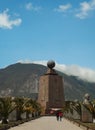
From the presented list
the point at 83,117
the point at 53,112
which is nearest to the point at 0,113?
the point at 83,117

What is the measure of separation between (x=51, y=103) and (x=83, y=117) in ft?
264

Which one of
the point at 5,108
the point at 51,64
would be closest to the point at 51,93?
the point at 51,64

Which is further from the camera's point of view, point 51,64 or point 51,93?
point 51,64

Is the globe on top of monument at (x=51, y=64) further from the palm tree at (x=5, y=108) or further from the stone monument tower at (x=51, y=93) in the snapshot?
the palm tree at (x=5, y=108)

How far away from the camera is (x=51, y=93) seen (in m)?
130

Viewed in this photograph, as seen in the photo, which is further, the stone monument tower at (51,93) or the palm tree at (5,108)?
the stone monument tower at (51,93)

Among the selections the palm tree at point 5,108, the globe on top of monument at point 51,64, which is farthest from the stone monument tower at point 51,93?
the palm tree at point 5,108

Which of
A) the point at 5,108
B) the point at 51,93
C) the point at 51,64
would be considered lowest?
the point at 5,108

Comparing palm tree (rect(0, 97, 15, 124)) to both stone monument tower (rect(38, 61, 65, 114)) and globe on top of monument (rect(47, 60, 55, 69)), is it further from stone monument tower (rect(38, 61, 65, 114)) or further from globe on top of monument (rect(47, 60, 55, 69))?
globe on top of monument (rect(47, 60, 55, 69))

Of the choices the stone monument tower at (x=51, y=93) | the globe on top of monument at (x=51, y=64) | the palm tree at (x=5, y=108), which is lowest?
the palm tree at (x=5, y=108)

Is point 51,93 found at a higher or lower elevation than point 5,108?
higher

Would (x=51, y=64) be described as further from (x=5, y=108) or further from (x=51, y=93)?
(x=5, y=108)

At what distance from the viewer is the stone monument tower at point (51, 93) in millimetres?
128750

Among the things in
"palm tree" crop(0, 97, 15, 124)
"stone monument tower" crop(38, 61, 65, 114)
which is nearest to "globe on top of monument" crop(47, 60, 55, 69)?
"stone monument tower" crop(38, 61, 65, 114)
